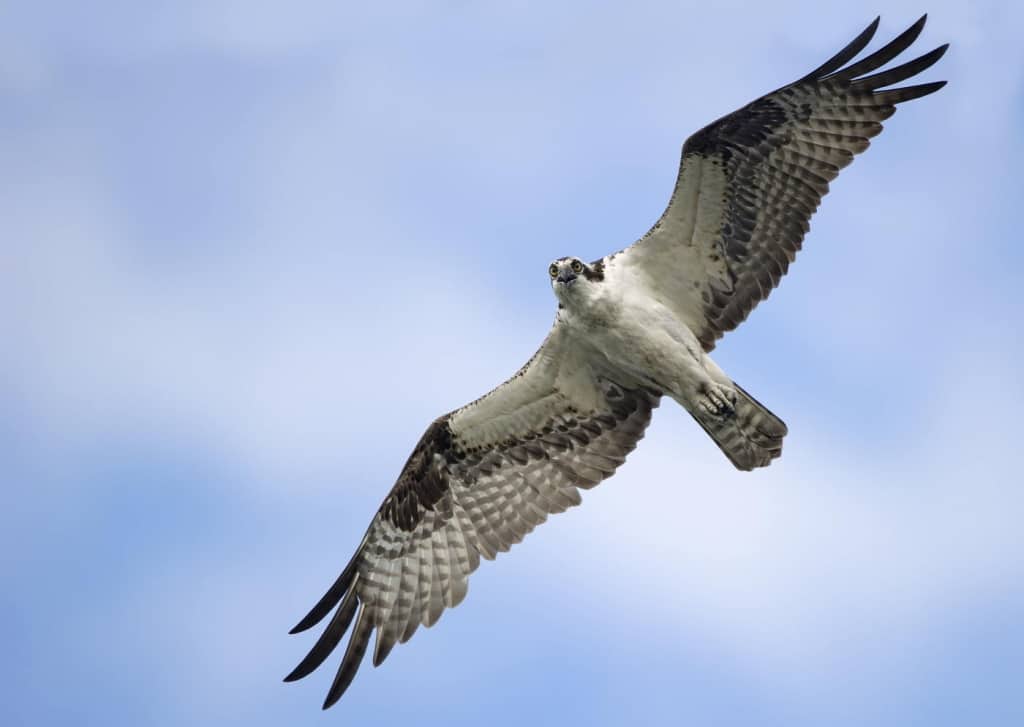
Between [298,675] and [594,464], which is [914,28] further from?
[298,675]

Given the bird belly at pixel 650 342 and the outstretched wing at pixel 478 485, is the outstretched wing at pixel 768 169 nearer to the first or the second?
the bird belly at pixel 650 342

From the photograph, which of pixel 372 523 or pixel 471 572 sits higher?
pixel 372 523

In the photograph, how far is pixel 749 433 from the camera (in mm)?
12102

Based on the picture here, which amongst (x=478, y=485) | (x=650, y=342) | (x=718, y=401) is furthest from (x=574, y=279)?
(x=478, y=485)

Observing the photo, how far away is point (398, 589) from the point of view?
13148 mm

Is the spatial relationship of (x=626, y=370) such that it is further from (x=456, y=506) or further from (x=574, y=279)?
(x=456, y=506)


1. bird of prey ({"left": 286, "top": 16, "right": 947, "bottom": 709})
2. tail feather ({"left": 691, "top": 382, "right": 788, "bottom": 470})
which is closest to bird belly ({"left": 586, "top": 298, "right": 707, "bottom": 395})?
bird of prey ({"left": 286, "top": 16, "right": 947, "bottom": 709})

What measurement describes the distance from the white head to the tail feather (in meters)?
1.47

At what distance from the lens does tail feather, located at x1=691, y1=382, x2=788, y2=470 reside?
1202 centimetres

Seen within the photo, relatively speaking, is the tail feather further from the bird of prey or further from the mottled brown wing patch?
the mottled brown wing patch

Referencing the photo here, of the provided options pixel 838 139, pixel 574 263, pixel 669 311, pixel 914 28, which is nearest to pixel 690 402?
pixel 669 311

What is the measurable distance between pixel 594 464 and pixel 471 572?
1501 millimetres

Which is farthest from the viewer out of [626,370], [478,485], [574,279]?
[478,485]

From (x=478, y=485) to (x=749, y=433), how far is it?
270 centimetres
